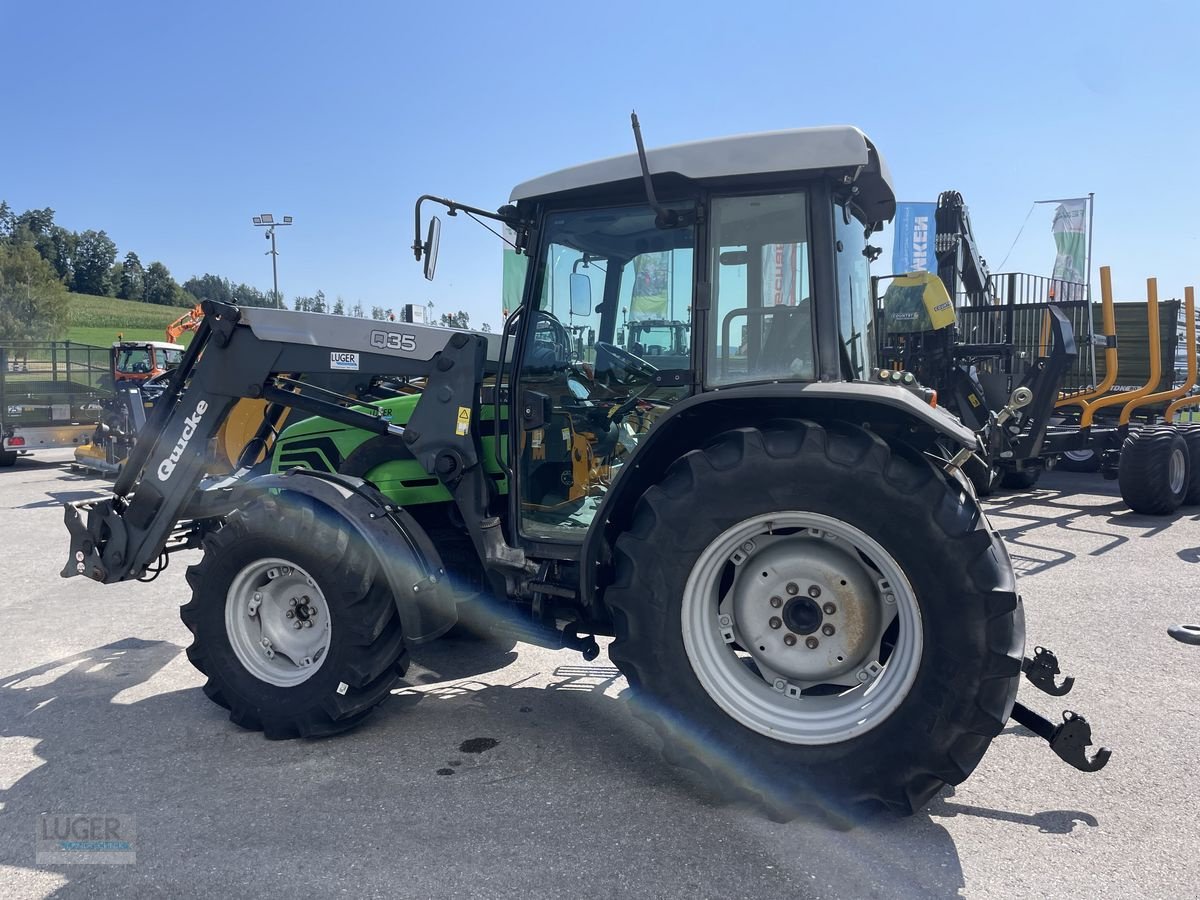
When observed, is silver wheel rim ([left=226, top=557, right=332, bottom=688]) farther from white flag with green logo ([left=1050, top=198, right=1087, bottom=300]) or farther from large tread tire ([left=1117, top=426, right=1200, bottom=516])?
white flag with green logo ([left=1050, top=198, right=1087, bottom=300])

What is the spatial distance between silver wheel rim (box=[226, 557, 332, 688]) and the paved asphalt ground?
348mm

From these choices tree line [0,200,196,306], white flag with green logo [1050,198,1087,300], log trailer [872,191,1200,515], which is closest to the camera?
log trailer [872,191,1200,515]

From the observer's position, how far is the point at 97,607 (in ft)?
19.1

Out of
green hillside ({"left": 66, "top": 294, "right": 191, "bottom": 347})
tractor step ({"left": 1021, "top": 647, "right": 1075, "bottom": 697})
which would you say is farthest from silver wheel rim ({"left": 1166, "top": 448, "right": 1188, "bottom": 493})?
green hillside ({"left": 66, "top": 294, "right": 191, "bottom": 347})

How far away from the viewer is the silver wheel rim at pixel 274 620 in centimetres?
374

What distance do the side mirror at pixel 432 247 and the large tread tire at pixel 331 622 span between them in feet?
3.64

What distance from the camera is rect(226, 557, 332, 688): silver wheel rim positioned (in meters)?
3.74

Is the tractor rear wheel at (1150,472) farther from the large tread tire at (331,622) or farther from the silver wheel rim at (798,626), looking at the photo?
the large tread tire at (331,622)

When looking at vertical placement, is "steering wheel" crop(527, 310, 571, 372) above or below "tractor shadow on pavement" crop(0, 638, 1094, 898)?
above

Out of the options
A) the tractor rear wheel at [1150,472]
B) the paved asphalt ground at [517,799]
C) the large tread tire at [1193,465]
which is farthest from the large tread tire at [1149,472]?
the paved asphalt ground at [517,799]

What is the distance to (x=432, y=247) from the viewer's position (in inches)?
141

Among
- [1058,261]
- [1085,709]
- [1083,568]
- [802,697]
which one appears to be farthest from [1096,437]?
[802,697]

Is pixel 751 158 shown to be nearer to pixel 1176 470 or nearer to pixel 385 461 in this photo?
pixel 385 461

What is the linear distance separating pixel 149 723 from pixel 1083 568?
21.6ft
